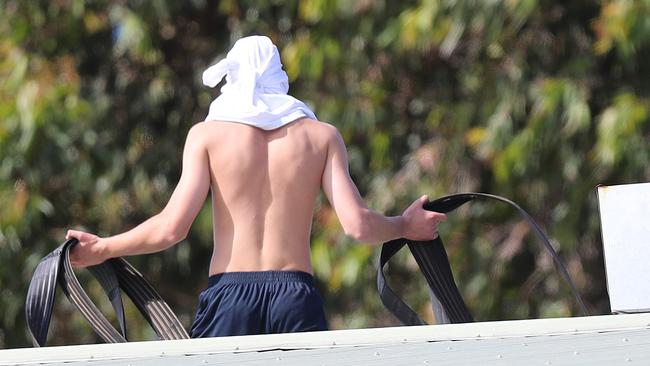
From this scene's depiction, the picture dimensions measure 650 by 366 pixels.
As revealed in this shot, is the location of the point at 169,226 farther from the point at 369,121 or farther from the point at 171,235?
the point at 369,121

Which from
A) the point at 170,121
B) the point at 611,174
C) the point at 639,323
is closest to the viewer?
the point at 639,323

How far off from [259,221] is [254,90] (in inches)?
13.2

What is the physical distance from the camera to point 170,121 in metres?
10.5

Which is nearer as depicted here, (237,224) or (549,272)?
(237,224)

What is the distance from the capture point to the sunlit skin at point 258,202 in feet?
12.9

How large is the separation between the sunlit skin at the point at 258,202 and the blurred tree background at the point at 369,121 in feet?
12.9

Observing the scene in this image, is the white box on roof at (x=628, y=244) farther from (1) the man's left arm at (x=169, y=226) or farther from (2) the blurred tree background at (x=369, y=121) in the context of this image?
(2) the blurred tree background at (x=369, y=121)

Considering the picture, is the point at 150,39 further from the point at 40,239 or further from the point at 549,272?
the point at 549,272

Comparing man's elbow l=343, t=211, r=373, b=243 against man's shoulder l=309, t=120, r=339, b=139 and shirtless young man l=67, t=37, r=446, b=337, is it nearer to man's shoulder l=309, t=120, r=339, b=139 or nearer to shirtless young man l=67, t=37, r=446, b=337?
shirtless young man l=67, t=37, r=446, b=337

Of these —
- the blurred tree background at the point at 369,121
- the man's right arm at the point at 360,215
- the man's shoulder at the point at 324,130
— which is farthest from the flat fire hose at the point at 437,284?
the blurred tree background at the point at 369,121

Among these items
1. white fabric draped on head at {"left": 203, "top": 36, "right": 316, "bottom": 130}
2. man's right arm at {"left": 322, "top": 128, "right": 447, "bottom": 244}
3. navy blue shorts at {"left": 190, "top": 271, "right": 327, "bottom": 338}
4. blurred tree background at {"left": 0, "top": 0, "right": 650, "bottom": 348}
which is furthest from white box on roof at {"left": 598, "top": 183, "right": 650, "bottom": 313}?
blurred tree background at {"left": 0, "top": 0, "right": 650, "bottom": 348}

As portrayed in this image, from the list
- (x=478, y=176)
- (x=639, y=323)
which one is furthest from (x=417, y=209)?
(x=478, y=176)

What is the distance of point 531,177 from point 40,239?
3143 mm

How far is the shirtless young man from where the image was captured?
12.8 ft
